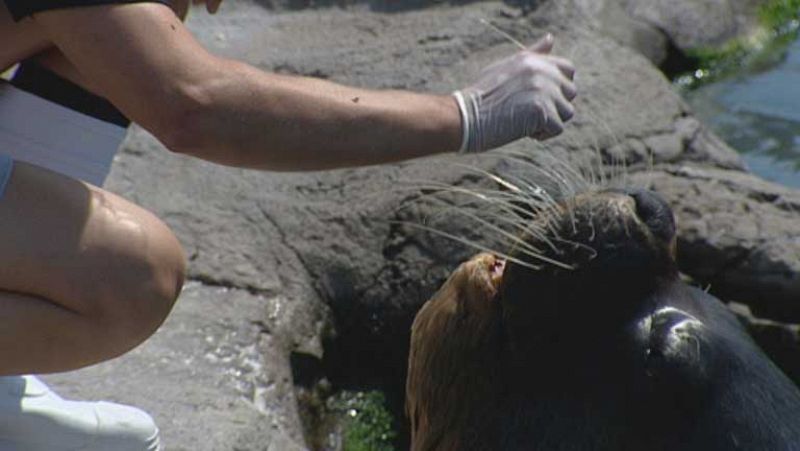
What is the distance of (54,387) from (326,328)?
4.25ft

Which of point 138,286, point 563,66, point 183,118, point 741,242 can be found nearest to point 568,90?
point 563,66

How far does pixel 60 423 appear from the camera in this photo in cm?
397

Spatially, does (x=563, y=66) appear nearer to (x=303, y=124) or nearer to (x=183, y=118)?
(x=303, y=124)

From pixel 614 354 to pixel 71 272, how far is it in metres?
1.11

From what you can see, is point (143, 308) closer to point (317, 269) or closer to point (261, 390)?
point (261, 390)

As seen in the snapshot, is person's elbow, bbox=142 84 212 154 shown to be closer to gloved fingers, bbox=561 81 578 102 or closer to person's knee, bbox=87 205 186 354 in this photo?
person's knee, bbox=87 205 186 354

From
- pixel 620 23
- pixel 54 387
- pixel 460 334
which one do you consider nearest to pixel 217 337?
pixel 54 387

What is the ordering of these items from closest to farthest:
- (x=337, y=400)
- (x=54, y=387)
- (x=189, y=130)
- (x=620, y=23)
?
(x=189, y=130), (x=54, y=387), (x=337, y=400), (x=620, y=23)

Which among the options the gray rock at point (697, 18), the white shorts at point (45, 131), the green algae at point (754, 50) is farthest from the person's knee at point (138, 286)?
the green algae at point (754, 50)

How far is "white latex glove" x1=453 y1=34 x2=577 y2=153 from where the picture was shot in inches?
138

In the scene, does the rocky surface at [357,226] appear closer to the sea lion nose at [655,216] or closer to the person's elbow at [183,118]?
the person's elbow at [183,118]

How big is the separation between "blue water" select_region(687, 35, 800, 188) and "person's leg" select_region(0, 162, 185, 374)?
4.54m

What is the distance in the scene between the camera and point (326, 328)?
566cm

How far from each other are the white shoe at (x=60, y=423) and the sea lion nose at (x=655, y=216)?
4.66 ft
